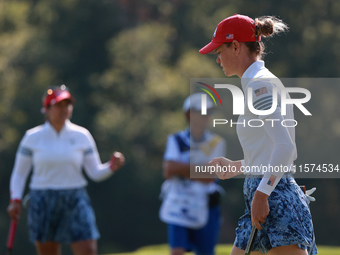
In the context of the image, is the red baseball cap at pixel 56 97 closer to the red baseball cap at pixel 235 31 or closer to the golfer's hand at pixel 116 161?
the golfer's hand at pixel 116 161

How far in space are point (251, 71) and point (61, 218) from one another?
372cm

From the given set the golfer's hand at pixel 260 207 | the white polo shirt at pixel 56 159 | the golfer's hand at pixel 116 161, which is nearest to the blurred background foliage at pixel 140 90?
the white polo shirt at pixel 56 159

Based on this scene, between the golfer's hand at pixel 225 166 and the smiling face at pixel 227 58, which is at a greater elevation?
the smiling face at pixel 227 58

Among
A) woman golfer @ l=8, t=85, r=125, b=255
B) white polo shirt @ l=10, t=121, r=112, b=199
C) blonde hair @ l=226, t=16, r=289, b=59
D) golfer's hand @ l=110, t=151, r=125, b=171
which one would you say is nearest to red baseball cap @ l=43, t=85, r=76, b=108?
woman golfer @ l=8, t=85, r=125, b=255

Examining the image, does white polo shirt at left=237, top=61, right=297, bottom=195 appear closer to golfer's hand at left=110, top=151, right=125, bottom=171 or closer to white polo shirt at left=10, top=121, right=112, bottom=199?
golfer's hand at left=110, top=151, right=125, bottom=171

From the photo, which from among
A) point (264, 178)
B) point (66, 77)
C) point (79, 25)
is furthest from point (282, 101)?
point (79, 25)

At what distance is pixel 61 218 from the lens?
25.2 feet

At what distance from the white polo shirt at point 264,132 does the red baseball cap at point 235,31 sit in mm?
168

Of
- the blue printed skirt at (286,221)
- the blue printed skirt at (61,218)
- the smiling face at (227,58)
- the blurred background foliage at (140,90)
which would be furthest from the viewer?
the blurred background foliage at (140,90)

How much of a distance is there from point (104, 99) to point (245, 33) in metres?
24.5

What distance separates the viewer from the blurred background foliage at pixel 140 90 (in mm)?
26859

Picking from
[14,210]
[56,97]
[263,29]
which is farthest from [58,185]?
[263,29]

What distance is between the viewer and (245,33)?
4562mm

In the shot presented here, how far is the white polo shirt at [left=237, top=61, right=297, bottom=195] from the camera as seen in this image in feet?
13.8
